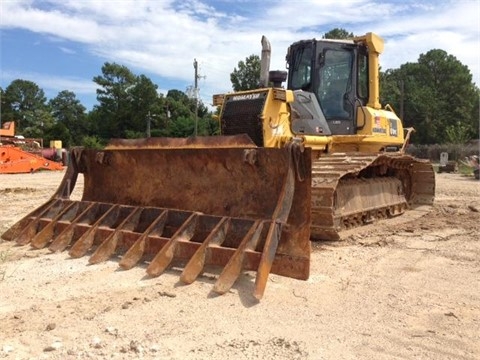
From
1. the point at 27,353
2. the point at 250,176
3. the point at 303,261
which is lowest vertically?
the point at 27,353

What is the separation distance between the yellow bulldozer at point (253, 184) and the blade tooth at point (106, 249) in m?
0.01

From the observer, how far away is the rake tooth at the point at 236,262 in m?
3.93

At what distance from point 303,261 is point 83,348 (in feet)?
6.26

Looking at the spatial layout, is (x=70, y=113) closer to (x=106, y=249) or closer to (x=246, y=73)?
(x=246, y=73)

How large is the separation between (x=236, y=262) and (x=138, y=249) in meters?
1.17

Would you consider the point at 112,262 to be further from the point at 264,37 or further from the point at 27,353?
the point at 264,37

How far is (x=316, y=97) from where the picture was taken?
25.9 feet

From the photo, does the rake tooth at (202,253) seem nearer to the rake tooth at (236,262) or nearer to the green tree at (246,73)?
the rake tooth at (236,262)

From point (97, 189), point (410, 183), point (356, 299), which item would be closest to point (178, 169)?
point (97, 189)

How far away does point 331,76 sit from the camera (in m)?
8.05

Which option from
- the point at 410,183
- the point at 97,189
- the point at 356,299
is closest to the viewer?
the point at 356,299

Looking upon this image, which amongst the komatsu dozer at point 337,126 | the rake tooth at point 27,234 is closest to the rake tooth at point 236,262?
the komatsu dozer at point 337,126

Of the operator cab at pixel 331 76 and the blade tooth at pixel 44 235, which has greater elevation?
the operator cab at pixel 331 76

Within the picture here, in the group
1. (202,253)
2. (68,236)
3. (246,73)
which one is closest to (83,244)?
(68,236)
